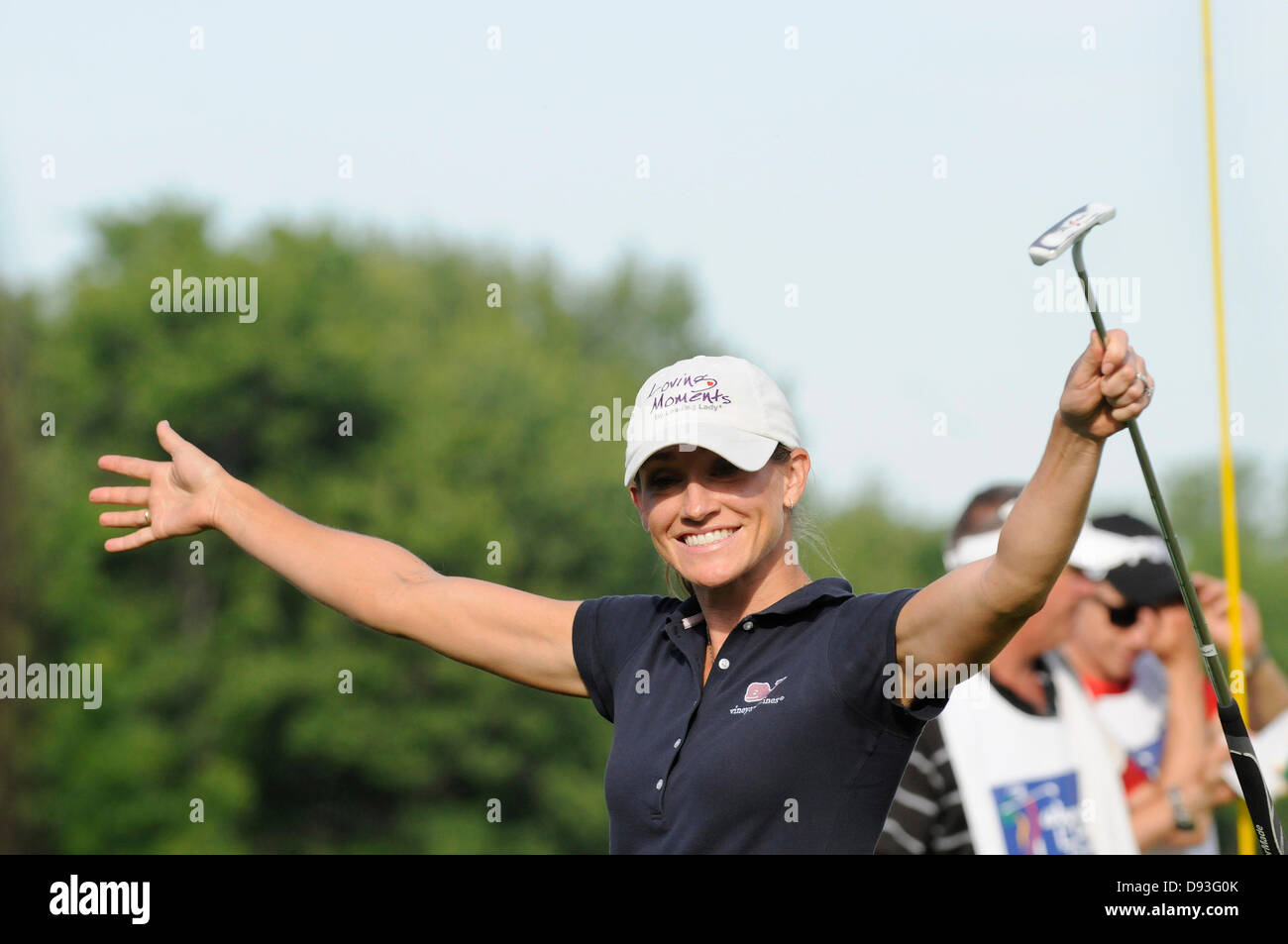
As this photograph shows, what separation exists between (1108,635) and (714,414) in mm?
4181

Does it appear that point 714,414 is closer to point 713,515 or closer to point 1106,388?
point 713,515

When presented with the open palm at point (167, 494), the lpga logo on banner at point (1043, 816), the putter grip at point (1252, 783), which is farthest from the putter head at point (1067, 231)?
the lpga logo on banner at point (1043, 816)

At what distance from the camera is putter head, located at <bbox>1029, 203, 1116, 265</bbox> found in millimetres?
2719

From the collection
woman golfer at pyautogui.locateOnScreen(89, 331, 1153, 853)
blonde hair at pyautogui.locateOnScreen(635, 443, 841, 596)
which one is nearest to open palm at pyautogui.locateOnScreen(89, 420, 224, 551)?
woman golfer at pyautogui.locateOnScreen(89, 331, 1153, 853)

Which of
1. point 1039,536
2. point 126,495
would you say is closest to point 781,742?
point 1039,536

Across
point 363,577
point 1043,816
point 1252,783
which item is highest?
point 363,577

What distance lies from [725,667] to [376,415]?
35.4 meters

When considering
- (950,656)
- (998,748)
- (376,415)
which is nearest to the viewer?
(950,656)

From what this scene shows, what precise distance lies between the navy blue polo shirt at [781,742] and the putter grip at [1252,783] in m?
0.69

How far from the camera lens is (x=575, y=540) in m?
35.5

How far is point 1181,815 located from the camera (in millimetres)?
6305

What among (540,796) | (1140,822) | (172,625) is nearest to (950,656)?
(1140,822)

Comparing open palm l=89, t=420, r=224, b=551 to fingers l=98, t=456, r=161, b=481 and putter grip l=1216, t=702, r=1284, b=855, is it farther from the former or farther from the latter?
putter grip l=1216, t=702, r=1284, b=855
